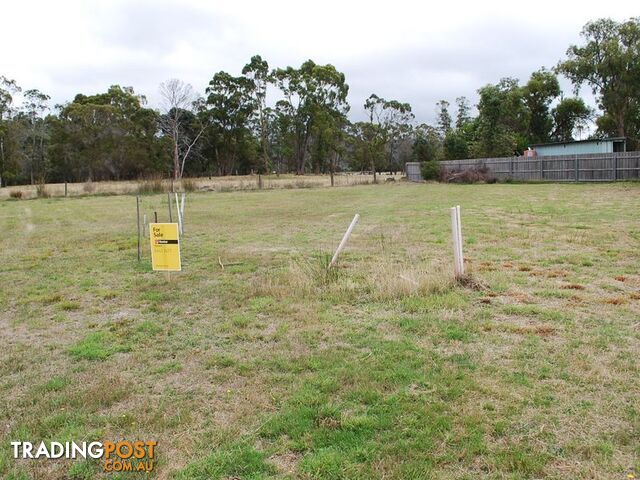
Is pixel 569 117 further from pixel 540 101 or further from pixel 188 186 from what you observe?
pixel 188 186

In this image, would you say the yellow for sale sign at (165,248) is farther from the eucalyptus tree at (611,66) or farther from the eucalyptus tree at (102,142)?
the eucalyptus tree at (102,142)

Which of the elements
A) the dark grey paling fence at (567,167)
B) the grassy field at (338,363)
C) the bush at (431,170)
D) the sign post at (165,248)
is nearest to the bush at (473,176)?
the dark grey paling fence at (567,167)

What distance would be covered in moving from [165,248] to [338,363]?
3.91 meters

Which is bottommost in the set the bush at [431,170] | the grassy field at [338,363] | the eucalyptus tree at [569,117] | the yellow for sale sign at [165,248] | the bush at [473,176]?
the grassy field at [338,363]

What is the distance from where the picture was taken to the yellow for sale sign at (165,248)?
23.8ft

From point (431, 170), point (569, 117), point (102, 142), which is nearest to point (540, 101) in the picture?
point (569, 117)

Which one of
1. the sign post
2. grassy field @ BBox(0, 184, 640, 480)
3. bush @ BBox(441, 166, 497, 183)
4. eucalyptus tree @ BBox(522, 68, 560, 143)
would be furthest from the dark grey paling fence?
the sign post

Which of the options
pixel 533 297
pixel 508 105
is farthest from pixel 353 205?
pixel 508 105

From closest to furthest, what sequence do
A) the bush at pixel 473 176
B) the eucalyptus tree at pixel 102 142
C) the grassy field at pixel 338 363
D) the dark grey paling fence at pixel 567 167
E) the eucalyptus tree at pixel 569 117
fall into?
1. the grassy field at pixel 338 363
2. the dark grey paling fence at pixel 567 167
3. the bush at pixel 473 176
4. the eucalyptus tree at pixel 569 117
5. the eucalyptus tree at pixel 102 142

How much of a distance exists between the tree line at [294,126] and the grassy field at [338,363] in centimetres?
3394

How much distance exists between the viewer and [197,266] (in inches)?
343

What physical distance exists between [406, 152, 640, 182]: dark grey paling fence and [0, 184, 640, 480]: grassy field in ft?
66.6

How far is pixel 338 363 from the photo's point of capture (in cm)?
425

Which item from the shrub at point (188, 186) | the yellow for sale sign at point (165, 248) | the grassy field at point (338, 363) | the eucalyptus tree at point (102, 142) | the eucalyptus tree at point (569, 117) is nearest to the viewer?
the grassy field at point (338, 363)
